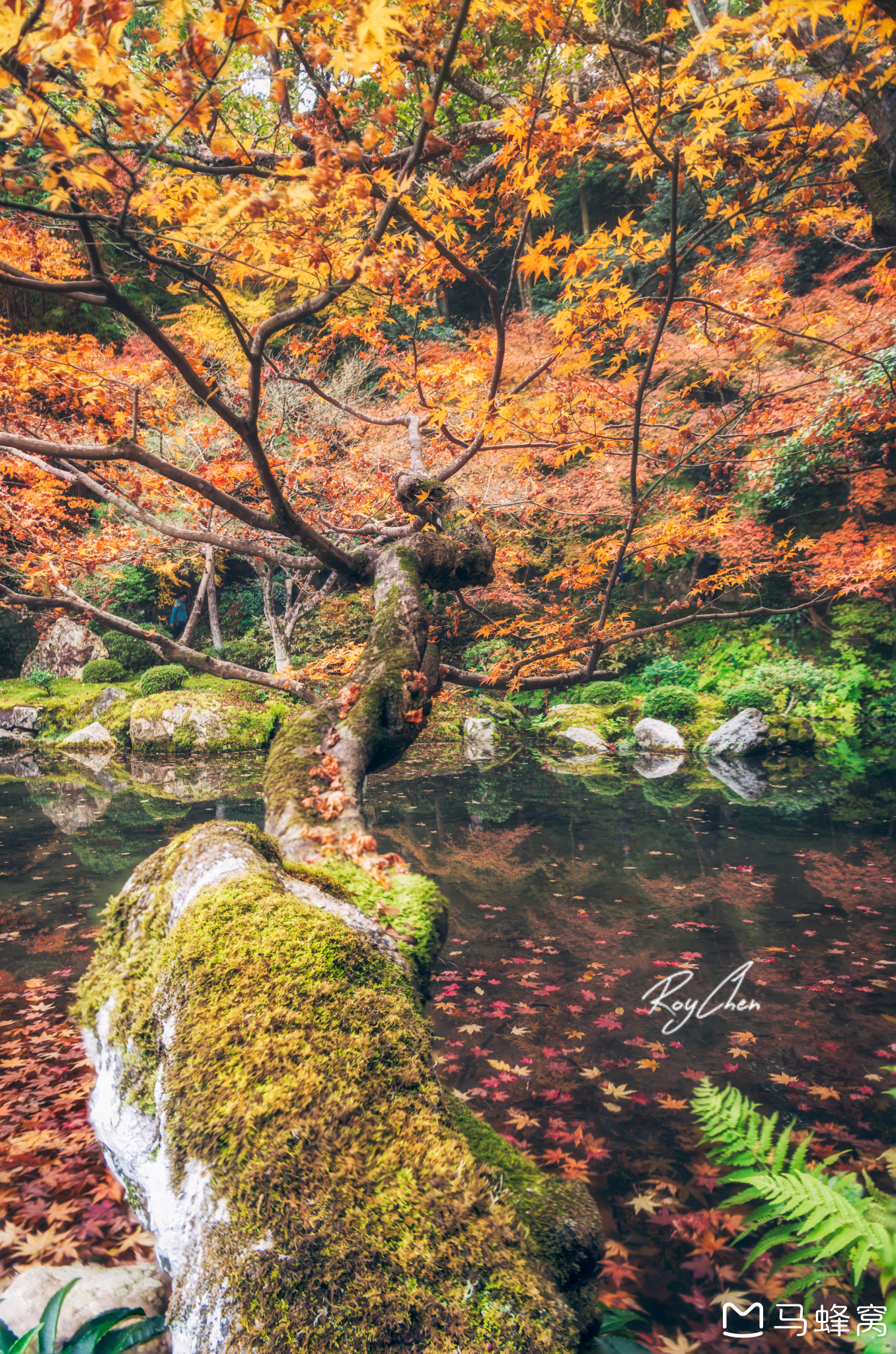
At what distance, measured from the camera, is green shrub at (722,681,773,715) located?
42.2 ft

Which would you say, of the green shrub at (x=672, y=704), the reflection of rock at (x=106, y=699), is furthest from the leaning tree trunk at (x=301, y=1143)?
the reflection of rock at (x=106, y=699)

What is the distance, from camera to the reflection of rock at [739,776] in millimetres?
9226

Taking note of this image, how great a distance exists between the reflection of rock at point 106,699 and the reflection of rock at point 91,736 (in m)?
0.58

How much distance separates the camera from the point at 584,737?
13.1m

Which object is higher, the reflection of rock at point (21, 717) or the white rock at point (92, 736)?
the reflection of rock at point (21, 717)

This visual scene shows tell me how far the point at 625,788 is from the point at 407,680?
7072 millimetres

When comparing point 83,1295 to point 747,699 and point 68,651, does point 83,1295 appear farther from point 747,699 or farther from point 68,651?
point 68,651

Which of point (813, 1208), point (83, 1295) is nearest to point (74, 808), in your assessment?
point (83, 1295)

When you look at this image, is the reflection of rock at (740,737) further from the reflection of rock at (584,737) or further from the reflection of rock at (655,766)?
the reflection of rock at (584,737)

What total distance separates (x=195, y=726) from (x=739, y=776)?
1020 cm

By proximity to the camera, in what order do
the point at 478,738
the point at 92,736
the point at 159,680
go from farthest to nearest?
1. the point at 159,680
2. the point at 92,736
3. the point at 478,738

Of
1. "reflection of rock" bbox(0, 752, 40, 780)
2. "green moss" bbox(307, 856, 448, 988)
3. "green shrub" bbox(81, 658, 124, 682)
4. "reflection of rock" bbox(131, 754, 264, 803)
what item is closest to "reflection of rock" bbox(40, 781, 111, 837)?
"reflection of rock" bbox(131, 754, 264, 803)

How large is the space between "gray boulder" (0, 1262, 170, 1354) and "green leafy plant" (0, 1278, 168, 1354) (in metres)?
0.03
